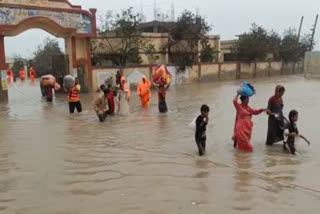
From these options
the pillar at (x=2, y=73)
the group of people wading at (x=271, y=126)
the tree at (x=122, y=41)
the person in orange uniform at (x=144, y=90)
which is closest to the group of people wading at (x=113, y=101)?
the person in orange uniform at (x=144, y=90)

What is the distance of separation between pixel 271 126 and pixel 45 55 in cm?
4484

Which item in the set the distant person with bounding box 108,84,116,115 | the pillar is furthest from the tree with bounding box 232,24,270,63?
the distant person with bounding box 108,84,116,115

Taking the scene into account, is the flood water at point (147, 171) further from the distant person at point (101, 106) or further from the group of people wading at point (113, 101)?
the group of people wading at point (113, 101)

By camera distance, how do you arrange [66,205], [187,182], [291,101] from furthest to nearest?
[291,101]
[187,182]
[66,205]

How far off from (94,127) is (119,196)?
7.17 m

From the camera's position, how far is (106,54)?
34594mm

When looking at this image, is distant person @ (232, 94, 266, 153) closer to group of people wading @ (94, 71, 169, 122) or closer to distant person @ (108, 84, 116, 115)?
group of people wading @ (94, 71, 169, 122)

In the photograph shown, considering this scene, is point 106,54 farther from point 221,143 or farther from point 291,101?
point 221,143

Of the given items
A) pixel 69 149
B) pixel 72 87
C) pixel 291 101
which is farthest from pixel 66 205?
pixel 291 101

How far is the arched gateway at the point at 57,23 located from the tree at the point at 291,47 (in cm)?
2924

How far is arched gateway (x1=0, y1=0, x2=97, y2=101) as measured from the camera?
22656 millimetres

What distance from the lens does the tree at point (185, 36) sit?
37.5 meters

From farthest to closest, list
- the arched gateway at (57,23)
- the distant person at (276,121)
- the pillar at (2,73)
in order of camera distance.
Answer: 1. the arched gateway at (57,23)
2. the pillar at (2,73)
3. the distant person at (276,121)

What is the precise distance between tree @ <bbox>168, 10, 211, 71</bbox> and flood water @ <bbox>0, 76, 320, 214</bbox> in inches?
957
